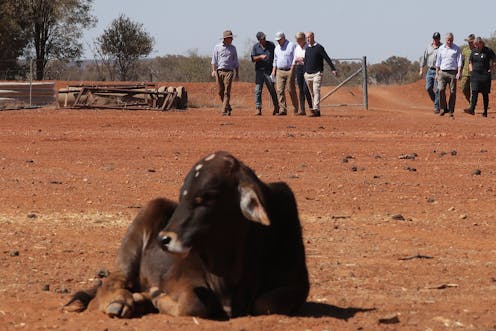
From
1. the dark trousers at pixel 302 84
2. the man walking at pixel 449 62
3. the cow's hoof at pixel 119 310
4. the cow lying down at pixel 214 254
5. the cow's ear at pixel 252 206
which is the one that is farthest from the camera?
the man walking at pixel 449 62

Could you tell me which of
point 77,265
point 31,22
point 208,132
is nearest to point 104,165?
point 208,132

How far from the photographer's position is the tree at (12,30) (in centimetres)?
6156

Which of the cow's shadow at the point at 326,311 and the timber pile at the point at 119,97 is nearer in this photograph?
the cow's shadow at the point at 326,311

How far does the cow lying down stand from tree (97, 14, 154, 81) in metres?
59.8

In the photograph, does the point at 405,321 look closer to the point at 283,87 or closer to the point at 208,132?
the point at 208,132

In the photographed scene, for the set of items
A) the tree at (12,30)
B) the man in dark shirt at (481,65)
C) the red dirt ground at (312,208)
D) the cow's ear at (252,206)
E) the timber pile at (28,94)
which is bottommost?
the red dirt ground at (312,208)

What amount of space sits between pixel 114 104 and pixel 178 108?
2.43 metres

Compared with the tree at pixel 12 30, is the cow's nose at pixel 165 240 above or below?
below

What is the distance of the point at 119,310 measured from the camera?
7500mm

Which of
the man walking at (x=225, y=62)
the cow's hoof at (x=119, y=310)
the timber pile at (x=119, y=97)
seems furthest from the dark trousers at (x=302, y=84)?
the cow's hoof at (x=119, y=310)

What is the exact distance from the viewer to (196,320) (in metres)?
7.25

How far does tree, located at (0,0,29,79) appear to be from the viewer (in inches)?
2424

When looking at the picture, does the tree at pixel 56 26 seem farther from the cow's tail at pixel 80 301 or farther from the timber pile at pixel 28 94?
the cow's tail at pixel 80 301

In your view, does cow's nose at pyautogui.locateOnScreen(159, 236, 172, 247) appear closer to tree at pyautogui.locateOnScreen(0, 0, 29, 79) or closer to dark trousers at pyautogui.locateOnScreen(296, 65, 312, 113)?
dark trousers at pyautogui.locateOnScreen(296, 65, 312, 113)
